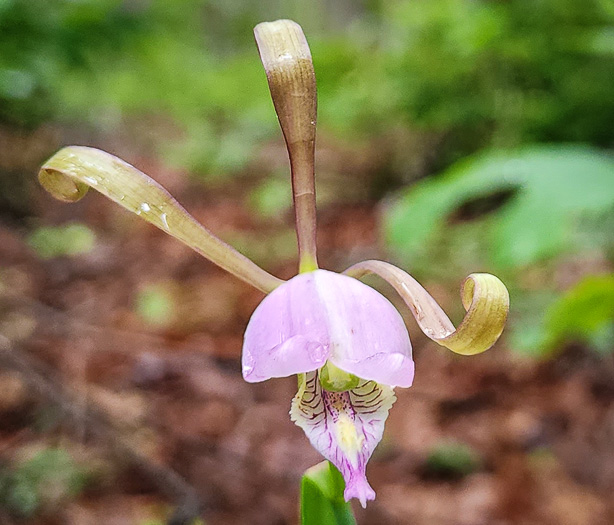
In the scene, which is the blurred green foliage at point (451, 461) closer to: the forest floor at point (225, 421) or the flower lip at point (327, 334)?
the forest floor at point (225, 421)

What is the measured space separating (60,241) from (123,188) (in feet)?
9.35

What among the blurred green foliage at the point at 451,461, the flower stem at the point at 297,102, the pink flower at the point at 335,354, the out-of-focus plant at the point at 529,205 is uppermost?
the out-of-focus plant at the point at 529,205

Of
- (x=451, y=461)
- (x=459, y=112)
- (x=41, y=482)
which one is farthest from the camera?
(x=459, y=112)

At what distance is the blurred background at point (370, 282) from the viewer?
74.2 inches

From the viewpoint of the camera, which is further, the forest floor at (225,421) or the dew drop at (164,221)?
the forest floor at (225,421)

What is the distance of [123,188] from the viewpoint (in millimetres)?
855

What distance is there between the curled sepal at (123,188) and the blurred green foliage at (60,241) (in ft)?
8.75

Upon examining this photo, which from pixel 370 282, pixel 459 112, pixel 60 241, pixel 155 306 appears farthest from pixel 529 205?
pixel 60 241

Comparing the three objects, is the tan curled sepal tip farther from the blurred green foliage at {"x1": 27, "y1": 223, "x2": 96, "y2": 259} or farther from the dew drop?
the blurred green foliage at {"x1": 27, "y1": 223, "x2": 96, "y2": 259}

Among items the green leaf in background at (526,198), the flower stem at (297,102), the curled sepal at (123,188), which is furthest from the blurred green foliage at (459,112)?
the curled sepal at (123,188)

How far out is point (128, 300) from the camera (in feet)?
10.2

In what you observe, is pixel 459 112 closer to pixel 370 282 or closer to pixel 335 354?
pixel 370 282

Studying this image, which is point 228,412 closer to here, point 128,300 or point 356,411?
point 128,300

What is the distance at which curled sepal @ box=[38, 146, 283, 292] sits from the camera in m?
0.84
